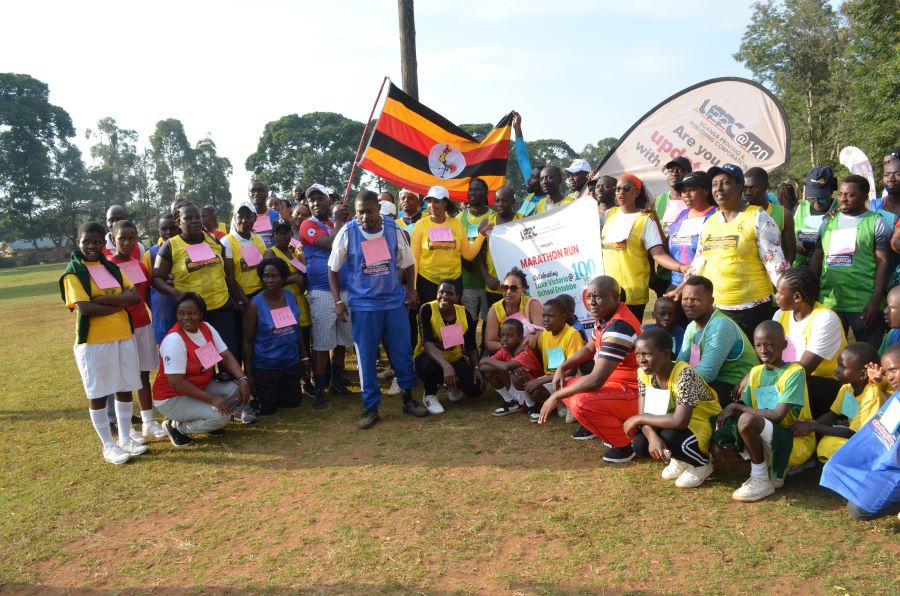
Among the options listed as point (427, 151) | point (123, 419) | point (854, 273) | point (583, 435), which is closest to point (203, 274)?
point (123, 419)

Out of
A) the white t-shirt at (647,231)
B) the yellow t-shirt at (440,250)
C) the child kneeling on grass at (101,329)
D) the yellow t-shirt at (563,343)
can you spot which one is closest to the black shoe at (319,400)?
the yellow t-shirt at (440,250)

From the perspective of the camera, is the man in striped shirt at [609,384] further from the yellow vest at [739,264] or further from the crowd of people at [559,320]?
the yellow vest at [739,264]

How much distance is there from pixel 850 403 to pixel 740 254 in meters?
1.24

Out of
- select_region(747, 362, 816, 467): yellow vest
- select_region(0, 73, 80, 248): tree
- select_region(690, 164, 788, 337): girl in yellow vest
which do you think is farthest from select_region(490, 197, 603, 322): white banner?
select_region(0, 73, 80, 248): tree

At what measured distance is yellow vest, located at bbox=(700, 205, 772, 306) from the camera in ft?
15.2

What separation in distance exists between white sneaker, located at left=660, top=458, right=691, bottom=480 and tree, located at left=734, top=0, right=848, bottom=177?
37884mm

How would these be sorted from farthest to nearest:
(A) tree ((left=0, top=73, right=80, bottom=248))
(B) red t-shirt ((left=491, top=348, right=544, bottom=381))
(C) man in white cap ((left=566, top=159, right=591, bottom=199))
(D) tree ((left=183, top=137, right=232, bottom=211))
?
(D) tree ((left=183, top=137, right=232, bottom=211)) < (A) tree ((left=0, top=73, right=80, bottom=248)) < (C) man in white cap ((left=566, top=159, right=591, bottom=199)) < (B) red t-shirt ((left=491, top=348, right=544, bottom=381))

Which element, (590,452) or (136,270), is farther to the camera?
(136,270)

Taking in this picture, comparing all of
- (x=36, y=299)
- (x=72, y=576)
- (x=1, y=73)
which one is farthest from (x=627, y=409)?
(x=1, y=73)

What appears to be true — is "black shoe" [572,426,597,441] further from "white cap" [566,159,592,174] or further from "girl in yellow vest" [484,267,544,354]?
"white cap" [566,159,592,174]

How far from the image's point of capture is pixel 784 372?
155 inches

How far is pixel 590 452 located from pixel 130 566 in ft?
10.2

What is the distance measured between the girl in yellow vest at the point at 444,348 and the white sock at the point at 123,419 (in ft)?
8.40

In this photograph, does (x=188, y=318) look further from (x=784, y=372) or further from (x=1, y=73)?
(x=1, y=73)
